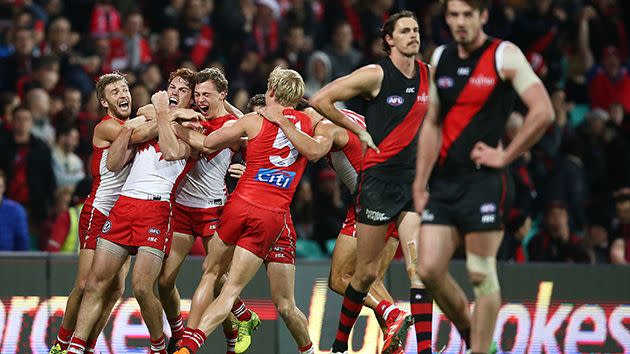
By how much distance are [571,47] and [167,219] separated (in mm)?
10823

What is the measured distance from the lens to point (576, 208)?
16.5 meters

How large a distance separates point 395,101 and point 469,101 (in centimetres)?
153

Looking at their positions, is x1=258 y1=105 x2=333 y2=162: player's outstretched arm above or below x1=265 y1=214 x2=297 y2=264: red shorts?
above

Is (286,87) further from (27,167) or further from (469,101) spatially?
(27,167)

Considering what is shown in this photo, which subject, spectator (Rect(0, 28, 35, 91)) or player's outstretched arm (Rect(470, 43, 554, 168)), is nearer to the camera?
player's outstretched arm (Rect(470, 43, 554, 168))

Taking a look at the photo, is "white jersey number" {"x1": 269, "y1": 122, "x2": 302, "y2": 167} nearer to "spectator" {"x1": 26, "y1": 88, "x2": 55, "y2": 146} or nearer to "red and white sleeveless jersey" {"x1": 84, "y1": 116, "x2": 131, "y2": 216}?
"red and white sleeveless jersey" {"x1": 84, "y1": 116, "x2": 131, "y2": 216}

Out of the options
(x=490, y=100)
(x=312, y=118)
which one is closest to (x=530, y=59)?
(x=312, y=118)

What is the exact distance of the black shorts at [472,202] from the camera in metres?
8.38

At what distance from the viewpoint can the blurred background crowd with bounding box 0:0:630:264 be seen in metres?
14.7

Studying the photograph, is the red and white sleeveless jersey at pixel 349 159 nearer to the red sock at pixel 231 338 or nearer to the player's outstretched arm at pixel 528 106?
the red sock at pixel 231 338

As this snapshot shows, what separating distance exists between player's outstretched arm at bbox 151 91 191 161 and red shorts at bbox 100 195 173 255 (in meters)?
0.51

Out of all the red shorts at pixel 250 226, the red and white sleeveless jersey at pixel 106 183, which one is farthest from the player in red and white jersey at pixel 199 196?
the red shorts at pixel 250 226

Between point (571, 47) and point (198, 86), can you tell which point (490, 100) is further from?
point (571, 47)

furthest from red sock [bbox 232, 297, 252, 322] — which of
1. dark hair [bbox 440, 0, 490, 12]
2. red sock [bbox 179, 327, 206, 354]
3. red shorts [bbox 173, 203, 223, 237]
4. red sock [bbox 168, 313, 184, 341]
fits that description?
dark hair [bbox 440, 0, 490, 12]
